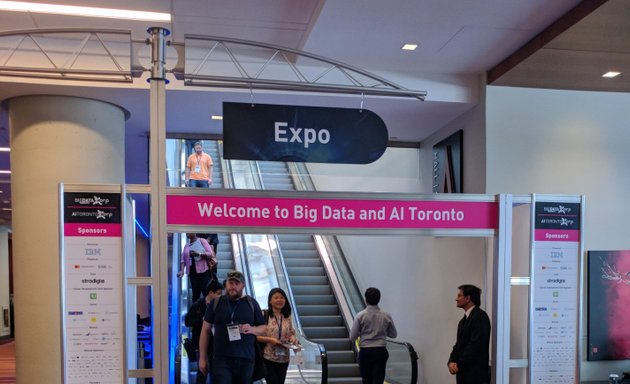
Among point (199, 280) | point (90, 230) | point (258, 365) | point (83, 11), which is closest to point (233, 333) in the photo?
point (258, 365)

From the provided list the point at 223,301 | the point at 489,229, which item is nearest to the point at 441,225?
the point at 489,229

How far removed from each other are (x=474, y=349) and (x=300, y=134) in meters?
2.52

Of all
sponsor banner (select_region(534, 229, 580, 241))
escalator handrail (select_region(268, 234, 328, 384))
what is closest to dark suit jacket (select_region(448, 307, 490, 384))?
sponsor banner (select_region(534, 229, 580, 241))

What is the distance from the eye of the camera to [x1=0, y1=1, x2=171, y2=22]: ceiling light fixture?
5.18m

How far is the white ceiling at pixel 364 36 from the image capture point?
504 cm

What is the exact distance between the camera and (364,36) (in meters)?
5.63

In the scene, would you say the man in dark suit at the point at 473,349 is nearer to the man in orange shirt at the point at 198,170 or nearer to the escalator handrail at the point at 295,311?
the escalator handrail at the point at 295,311

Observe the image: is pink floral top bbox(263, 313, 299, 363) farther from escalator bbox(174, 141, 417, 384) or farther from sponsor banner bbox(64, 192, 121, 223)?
escalator bbox(174, 141, 417, 384)

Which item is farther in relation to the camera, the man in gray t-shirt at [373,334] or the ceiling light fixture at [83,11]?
the man in gray t-shirt at [373,334]

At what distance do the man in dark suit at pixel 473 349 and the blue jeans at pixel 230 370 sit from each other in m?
1.80

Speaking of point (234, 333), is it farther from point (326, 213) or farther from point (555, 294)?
point (555, 294)

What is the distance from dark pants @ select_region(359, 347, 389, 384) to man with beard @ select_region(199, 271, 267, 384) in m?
1.68

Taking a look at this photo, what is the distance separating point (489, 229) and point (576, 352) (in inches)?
46.7

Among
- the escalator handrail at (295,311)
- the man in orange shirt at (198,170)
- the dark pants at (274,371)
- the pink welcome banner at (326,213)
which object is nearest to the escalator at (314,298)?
the escalator handrail at (295,311)
